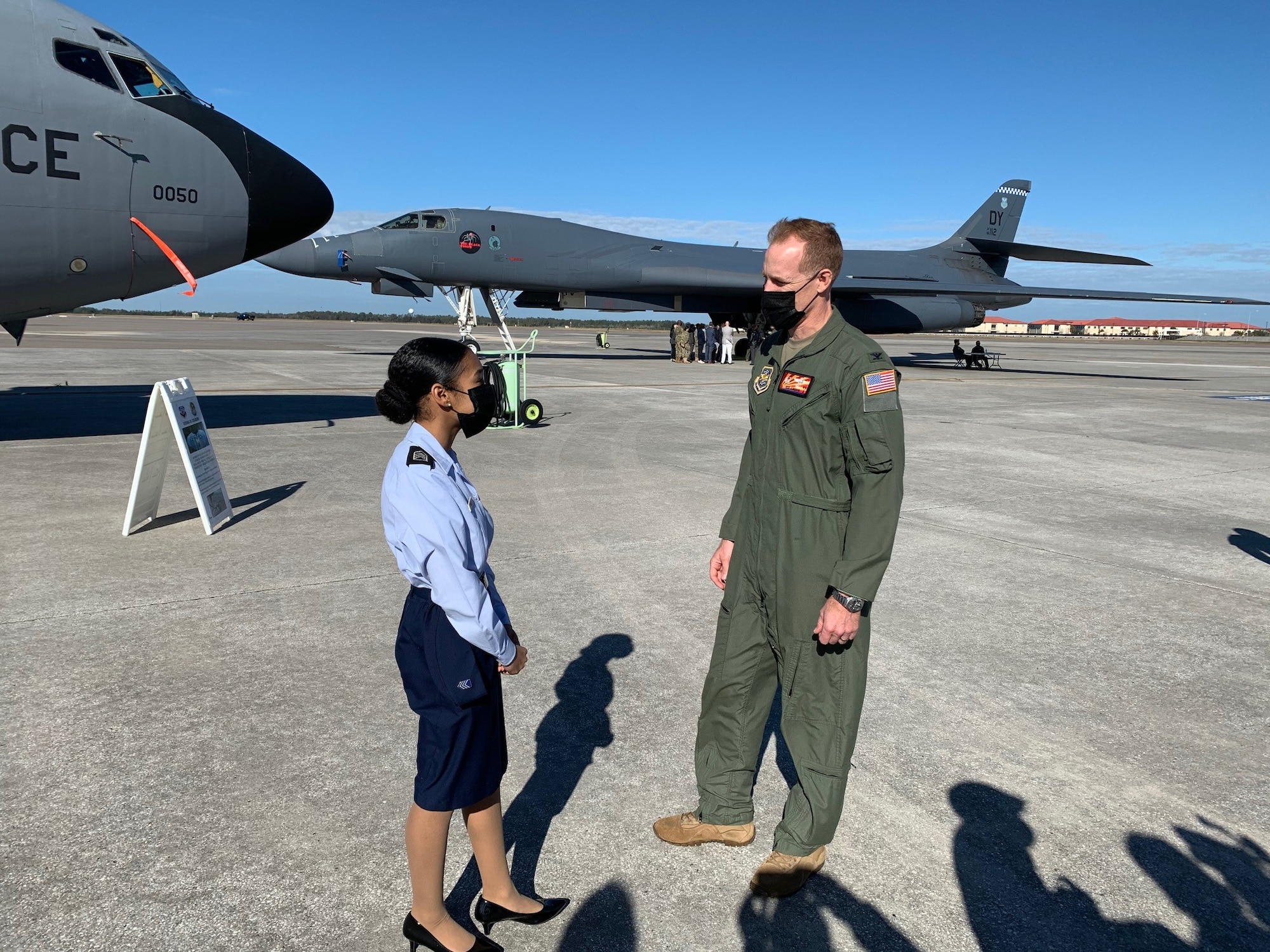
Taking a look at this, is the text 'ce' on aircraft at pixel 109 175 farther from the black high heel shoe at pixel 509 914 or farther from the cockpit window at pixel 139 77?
the black high heel shoe at pixel 509 914

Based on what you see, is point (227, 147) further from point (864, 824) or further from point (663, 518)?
point (864, 824)

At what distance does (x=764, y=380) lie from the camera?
304 cm

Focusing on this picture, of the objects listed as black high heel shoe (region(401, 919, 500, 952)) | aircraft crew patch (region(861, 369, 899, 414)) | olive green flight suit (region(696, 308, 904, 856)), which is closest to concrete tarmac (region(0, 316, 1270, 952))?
black high heel shoe (region(401, 919, 500, 952))

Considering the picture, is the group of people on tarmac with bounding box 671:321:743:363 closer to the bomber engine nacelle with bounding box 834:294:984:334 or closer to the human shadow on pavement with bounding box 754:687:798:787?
the bomber engine nacelle with bounding box 834:294:984:334

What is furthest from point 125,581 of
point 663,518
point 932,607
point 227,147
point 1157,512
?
point 1157,512

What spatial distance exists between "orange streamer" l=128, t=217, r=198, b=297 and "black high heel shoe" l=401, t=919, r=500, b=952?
8.94 meters

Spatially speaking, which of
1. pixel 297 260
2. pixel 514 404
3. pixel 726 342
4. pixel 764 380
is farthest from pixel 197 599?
pixel 726 342

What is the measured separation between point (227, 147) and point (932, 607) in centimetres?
886

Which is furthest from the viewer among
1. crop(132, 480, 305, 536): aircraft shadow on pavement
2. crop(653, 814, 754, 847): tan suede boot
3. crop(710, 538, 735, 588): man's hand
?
crop(132, 480, 305, 536): aircraft shadow on pavement

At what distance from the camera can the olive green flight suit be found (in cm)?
273

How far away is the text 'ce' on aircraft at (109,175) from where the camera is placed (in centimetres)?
843

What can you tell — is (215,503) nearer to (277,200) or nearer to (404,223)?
(277,200)

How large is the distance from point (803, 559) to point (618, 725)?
55.8 inches

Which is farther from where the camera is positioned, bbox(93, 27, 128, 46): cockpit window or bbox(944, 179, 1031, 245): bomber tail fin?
bbox(944, 179, 1031, 245): bomber tail fin
